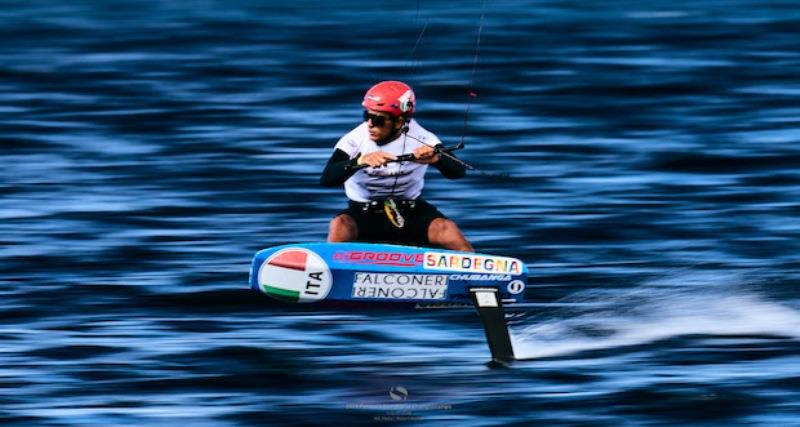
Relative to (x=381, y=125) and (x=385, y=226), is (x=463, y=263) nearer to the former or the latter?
(x=385, y=226)

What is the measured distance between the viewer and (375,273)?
13602 millimetres

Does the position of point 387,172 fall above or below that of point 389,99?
below

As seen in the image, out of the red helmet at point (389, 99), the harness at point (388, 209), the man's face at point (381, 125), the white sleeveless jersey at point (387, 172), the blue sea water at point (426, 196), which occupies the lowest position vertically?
the blue sea water at point (426, 196)

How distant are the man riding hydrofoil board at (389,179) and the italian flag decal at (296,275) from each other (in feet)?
2.14

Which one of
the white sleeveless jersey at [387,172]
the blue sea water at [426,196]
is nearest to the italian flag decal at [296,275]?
the blue sea water at [426,196]

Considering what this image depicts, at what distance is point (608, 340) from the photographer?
14148 millimetres

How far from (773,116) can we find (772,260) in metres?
7.70

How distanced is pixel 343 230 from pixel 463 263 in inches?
42.7

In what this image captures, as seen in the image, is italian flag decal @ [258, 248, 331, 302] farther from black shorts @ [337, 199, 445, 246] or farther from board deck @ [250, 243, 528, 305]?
black shorts @ [337, 199, 445, 246]

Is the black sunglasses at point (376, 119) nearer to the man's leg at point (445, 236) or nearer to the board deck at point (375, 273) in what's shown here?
the man's leg at point (445, 236)

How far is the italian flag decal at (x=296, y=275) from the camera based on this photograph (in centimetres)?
1362

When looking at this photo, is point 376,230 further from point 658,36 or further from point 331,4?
point 331,4

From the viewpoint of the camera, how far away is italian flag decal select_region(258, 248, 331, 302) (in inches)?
536

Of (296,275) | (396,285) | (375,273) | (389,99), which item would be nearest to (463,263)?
(396,285)
